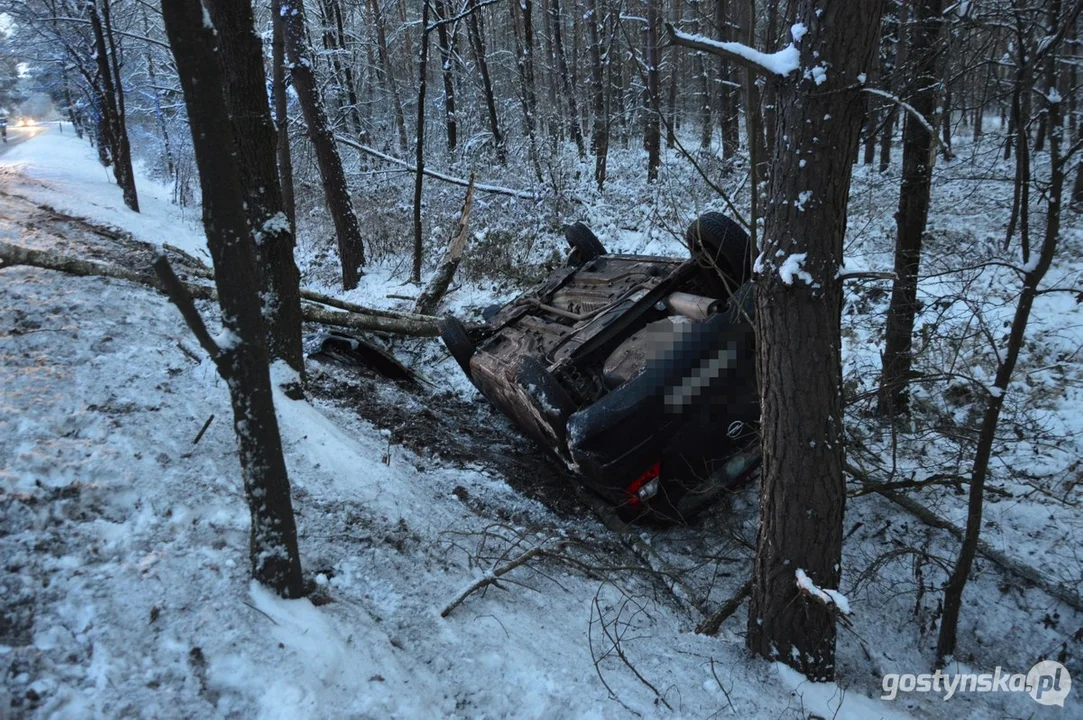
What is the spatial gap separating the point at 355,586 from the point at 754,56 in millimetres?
2862

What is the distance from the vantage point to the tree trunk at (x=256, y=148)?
439 centimetres

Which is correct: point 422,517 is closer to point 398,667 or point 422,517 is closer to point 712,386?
point 398,667

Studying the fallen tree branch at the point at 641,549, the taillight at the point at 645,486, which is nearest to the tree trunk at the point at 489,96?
the fallen tree branch at the point at 641,549

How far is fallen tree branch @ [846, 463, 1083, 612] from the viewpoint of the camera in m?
3.56

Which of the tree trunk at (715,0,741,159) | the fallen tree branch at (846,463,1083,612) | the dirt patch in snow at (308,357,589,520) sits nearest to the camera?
the fallen tree branch at (846,463,1083,612)

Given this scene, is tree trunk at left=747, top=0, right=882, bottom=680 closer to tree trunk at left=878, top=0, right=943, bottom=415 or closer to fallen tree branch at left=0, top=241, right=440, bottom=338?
tree trunk at left=878, top=0, right=943, bottom=415

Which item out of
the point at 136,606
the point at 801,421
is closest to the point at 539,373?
the point at 801,421

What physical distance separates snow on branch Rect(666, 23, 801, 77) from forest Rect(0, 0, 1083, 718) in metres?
0.02

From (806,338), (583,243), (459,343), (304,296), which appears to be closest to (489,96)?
(304,296)

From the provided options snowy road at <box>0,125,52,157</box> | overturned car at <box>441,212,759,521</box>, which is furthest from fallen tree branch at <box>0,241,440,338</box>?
snowy road at <box>0,125,52,157</box>

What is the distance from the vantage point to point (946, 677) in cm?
336

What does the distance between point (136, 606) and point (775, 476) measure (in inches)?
104

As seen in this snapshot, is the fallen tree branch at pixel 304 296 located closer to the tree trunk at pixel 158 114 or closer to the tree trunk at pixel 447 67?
the tree trunk at pixel 447 67

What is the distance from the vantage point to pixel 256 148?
4488 millimetres
